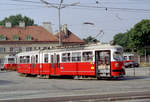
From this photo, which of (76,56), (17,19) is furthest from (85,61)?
(17,19)

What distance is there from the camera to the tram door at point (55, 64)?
2662 cm

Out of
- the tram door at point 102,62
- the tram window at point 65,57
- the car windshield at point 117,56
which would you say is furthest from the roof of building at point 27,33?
the car windshield at point 117,56

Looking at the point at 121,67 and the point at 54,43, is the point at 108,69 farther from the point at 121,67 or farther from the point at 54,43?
the point at 54,43

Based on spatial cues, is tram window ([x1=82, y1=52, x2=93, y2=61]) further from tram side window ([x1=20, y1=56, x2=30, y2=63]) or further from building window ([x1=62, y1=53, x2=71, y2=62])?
tram side window ([x1=20, y1=56, x2=30, y2=63])

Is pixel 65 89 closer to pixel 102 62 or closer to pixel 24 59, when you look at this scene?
pixel 102 62

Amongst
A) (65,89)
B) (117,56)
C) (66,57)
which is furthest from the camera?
(66,57)

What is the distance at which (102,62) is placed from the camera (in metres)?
23.8

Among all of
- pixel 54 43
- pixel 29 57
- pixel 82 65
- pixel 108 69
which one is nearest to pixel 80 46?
pixel 82 65

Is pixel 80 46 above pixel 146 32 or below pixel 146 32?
below

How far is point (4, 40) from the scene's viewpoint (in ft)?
224

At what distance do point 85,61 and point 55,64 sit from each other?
3.86m

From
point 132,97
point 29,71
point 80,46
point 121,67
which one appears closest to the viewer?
point 132,97

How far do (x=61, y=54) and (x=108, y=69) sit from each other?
524 cm

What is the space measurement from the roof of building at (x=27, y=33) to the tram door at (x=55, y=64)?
43.3 m
